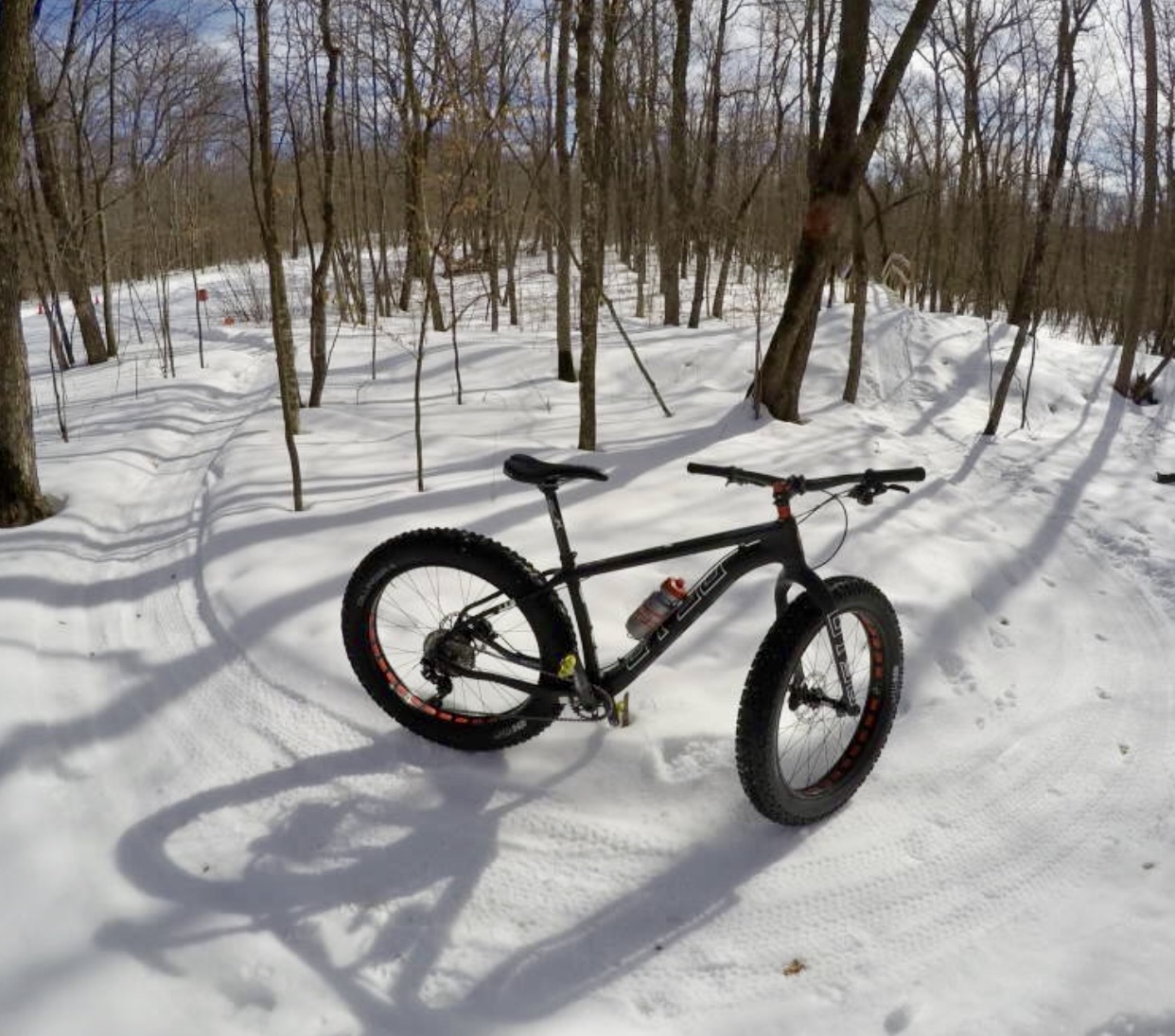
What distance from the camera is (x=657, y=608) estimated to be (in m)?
2.22

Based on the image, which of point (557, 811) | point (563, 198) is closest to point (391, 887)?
point (557, 811)

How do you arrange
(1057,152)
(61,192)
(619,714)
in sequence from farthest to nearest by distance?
(61,192) < (1057,152) < (619,714)

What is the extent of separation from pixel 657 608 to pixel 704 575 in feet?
0.55

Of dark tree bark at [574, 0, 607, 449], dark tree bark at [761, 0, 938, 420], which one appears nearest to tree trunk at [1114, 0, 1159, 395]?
dark tree bark at [761, 0, 938, 420]

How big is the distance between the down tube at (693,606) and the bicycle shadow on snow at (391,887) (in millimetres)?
374

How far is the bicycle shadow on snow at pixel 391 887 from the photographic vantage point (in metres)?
1.78

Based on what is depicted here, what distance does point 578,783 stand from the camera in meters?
2.40

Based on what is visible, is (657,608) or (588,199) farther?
(588,199)

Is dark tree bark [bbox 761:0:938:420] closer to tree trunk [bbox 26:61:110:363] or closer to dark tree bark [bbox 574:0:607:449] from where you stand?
dark tree bark [bbox 574:0:607:449]

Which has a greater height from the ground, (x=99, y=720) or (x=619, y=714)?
(x=619, y=714)

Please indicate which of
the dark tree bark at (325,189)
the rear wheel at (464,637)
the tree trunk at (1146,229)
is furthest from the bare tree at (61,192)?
the tree trunk at (1146,229)

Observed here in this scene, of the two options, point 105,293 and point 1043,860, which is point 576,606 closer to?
point 1043,860

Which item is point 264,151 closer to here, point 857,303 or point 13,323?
point 13,323

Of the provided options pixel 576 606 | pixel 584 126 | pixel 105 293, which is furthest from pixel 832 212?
pixel 105 293
